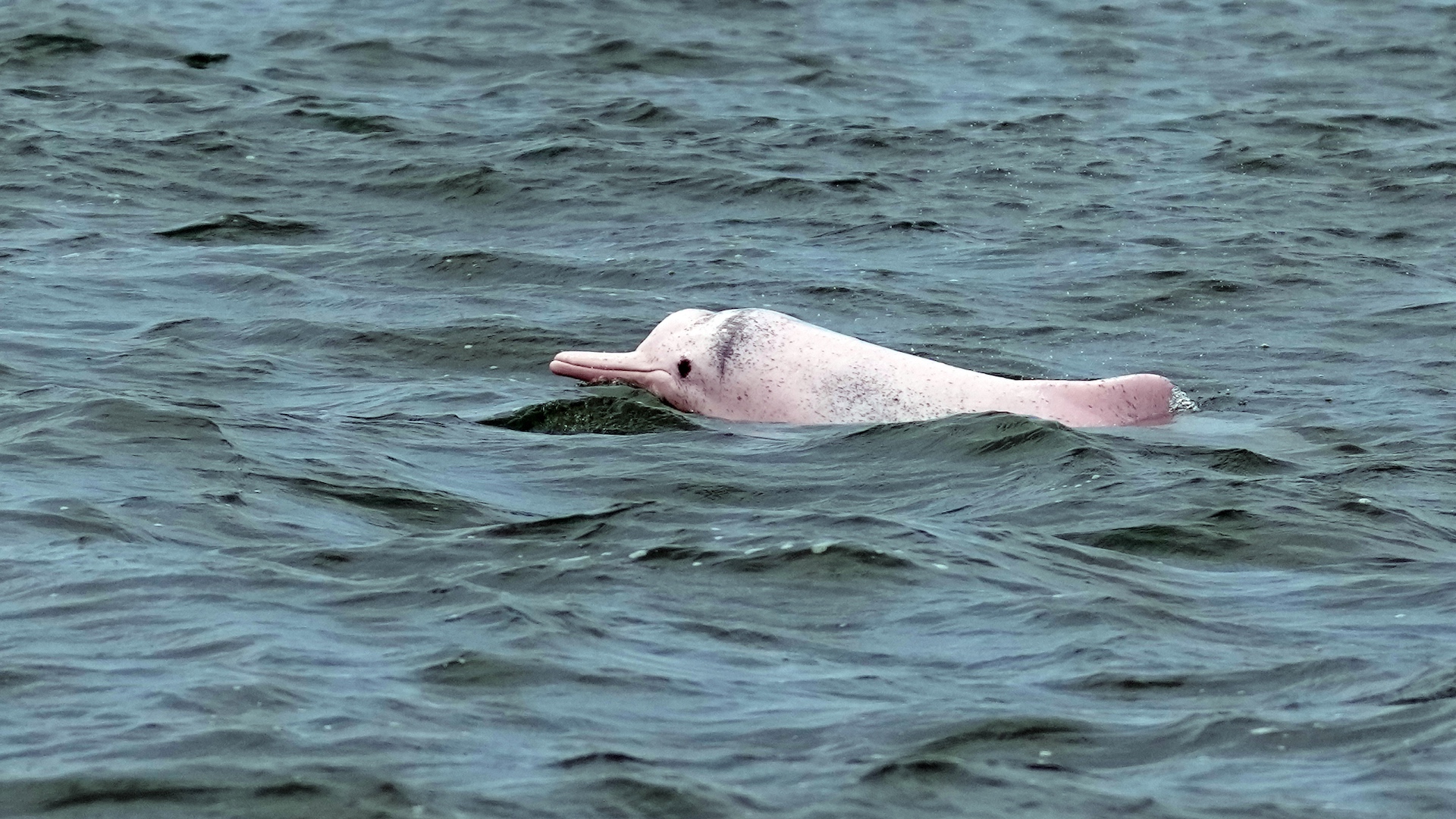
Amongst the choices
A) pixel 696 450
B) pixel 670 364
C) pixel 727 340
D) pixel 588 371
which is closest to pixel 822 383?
pixel 727 340

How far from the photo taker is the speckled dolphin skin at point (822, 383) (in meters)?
13.0

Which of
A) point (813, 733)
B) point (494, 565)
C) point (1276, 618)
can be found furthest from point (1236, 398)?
point (813, 733)

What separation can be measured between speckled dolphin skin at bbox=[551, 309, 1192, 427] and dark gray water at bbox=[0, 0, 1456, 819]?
309 mm

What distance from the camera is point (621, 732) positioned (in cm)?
754

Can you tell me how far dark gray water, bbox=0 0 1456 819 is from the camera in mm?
7438

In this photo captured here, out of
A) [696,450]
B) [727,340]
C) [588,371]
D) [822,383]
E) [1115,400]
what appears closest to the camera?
[696,450]

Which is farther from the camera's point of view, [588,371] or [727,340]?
[588,371]

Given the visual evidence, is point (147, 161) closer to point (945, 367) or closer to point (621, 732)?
point (945, 367)

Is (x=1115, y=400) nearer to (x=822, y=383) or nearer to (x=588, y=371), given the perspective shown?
(x=822, y=383)

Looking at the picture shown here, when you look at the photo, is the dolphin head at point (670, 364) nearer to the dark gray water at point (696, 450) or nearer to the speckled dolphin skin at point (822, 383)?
the speckled dolphin skin at point (822, 383)

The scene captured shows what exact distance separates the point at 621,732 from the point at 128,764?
5.21ft

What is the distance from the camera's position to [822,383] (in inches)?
522

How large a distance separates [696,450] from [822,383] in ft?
4.08

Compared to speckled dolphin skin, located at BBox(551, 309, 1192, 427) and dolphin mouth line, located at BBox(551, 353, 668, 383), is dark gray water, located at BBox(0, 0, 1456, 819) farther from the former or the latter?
dolphin mouth line, located at BBox(551, 353, 668, 383)
